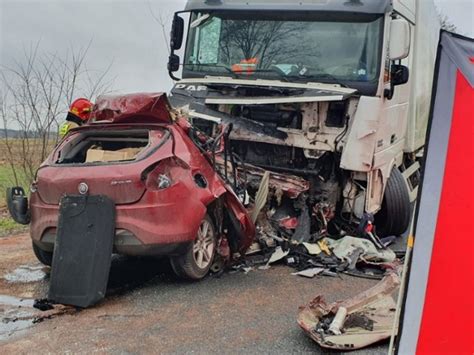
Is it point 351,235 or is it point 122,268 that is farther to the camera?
point 351,235

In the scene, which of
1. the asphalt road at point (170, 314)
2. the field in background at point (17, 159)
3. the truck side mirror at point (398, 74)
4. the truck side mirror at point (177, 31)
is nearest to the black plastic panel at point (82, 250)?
the asphalt road at point (170, 314)

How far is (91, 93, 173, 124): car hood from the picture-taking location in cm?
498

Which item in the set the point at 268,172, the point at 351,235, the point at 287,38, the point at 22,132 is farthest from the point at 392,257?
the point at 22,132

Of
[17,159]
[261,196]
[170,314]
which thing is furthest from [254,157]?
[17,159]

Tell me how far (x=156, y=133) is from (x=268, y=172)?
1.63 m

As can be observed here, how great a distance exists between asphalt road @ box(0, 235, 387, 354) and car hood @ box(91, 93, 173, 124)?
1549 millimetres

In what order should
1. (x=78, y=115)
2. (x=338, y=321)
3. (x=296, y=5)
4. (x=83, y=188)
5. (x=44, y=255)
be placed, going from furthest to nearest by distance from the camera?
(x=296, y=5), (x=78, y=115), (x=44, y=255), (x=83, y=188), (x=338, y=321)

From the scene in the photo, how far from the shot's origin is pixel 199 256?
16.4ft

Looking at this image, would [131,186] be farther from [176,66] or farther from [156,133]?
[176,66]

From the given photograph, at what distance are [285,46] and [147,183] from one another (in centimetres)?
278

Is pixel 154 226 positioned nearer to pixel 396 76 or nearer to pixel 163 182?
pixel 163 182

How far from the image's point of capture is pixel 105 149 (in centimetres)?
551

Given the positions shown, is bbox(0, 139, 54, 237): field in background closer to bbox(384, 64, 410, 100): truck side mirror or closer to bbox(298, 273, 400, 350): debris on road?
bbox(384, 64, 410, 100): truck side mirror

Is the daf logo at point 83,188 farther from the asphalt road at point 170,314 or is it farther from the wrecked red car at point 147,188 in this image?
the asphalt road at point 170,314
